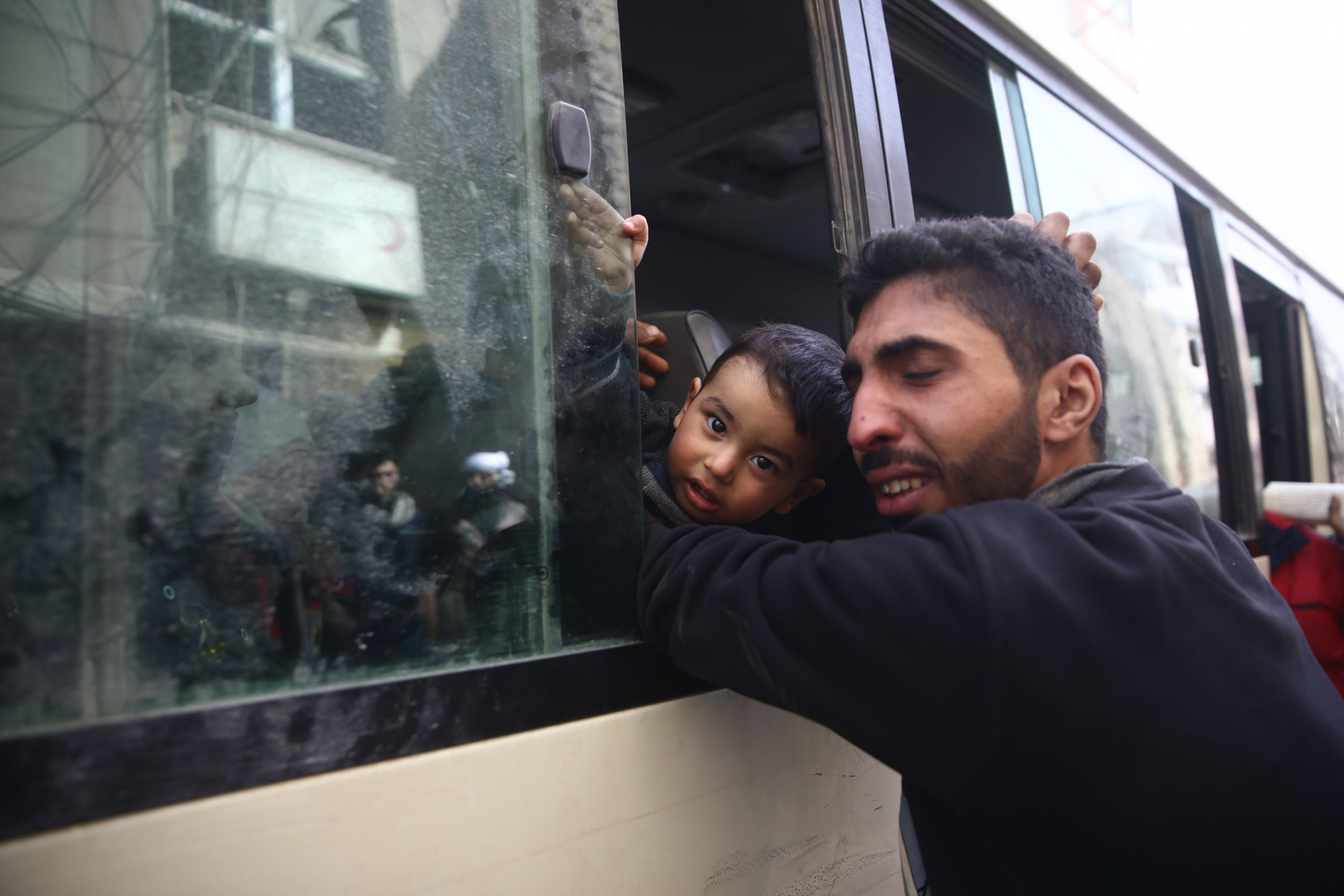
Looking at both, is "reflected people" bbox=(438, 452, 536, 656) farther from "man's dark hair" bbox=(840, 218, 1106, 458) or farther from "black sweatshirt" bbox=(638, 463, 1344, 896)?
"man's dark hair" bbox=(840, 218, 1106, 458)

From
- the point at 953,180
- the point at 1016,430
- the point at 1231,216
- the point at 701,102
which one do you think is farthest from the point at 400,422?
the point at 1231,216

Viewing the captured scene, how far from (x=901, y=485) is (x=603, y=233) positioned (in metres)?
0.52

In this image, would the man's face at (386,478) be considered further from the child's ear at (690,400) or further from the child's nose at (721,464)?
the child's ear at (690,400)

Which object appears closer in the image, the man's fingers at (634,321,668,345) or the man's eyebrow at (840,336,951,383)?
the man's eyebrow at (840,336,951,383)

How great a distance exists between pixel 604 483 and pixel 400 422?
0.26 metres

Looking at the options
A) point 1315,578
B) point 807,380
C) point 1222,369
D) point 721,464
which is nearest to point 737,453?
point 721,464

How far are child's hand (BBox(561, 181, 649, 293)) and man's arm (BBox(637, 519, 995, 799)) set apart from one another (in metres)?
0.37

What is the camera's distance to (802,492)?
5.29 ft

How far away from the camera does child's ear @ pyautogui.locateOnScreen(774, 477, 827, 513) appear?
1.59 m

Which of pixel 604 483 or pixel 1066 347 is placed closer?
pixel 604 483

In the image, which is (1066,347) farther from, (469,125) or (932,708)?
(469,125)

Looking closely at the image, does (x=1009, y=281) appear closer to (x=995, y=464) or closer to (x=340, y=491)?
(x=995, y=464)

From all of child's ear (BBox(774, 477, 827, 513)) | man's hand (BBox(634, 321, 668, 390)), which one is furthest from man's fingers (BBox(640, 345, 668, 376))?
child's ear (BBox(774, 477, 827, 513))

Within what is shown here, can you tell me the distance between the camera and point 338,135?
76 cm
